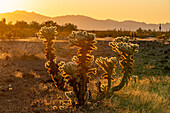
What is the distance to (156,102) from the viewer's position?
6219 mm

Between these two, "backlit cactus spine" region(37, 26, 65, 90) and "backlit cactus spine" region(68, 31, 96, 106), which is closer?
"backlit cactus spine" region(68, 31, 96, 106)

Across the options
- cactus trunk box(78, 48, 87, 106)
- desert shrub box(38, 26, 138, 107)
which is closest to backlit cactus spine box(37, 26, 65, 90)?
desert shrub box(38, 26, 138, 107)

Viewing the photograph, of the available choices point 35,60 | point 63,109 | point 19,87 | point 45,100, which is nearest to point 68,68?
point 63,109

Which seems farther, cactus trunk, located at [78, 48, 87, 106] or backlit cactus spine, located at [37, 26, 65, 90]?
backlit cactus spine, located at [37, 26, 65, 90]

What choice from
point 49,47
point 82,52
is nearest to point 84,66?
point 82,52

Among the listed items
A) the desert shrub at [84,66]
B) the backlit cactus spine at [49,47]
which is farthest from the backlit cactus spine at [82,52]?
the backlit cactus spine at [49,47]

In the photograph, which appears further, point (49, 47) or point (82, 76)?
point (49, 47)

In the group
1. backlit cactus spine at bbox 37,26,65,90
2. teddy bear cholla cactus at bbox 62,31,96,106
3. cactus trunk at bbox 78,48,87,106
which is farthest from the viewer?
backlit cactus spine at bbox 37,26,65,90

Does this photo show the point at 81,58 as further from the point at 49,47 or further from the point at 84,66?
the point at 49,47

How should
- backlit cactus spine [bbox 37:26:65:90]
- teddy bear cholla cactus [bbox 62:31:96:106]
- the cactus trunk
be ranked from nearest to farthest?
teddy bear cholla cactus [bbox 62:31:96:106]
the cactus trunk
backlit cactus spine [bbox 37:26:65:90]

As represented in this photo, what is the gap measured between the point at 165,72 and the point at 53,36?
739 cm

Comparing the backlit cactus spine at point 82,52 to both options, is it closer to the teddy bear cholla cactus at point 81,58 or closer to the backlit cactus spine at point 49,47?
the teddy bear cholla cactus at point 81,58

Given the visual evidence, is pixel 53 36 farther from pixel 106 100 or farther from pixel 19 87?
pixel 106 100

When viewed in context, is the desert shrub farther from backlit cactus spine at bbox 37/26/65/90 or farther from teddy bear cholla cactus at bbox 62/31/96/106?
backlit cactus spine at bbox 37/26/65/90
